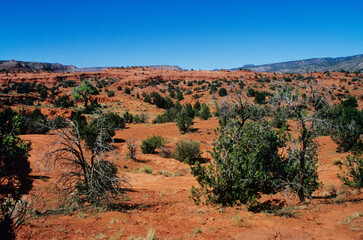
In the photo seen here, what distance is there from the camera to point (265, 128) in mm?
8336

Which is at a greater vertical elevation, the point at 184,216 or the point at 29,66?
the point at 29,66

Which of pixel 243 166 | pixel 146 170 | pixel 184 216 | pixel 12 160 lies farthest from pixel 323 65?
pixel 12 160

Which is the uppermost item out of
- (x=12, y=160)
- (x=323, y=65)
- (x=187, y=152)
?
(x=323, y=65)

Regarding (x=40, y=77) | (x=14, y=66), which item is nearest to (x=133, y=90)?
(x=40, y=77)

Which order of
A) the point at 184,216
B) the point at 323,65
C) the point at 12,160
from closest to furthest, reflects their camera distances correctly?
1. the point at 184,216
2. the point at 12,160
3. the point at 323,65

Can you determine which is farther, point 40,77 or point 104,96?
point 40,77

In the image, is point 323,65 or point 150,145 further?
point 150,145

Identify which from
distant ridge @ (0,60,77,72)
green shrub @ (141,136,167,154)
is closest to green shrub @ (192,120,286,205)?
green shrub @ (141,136,167,154)

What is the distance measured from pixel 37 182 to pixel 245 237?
10532mm

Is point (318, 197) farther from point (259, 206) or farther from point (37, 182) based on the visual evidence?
point (37, 182)

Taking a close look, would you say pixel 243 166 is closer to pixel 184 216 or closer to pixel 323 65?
pixel 184 216

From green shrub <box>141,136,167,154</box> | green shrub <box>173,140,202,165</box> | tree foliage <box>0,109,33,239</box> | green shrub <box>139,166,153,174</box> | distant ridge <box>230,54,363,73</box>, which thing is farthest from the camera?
green shrub <box>141,136,167,154</box>

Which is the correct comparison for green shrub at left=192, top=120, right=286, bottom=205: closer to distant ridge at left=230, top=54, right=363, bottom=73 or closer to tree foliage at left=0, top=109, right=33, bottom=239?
distant ridge at left=230, top=54, right=363, bottom=73

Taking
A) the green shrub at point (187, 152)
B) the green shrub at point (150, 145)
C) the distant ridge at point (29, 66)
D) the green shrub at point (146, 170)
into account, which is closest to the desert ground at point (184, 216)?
the green shrub at point (146, 170)
